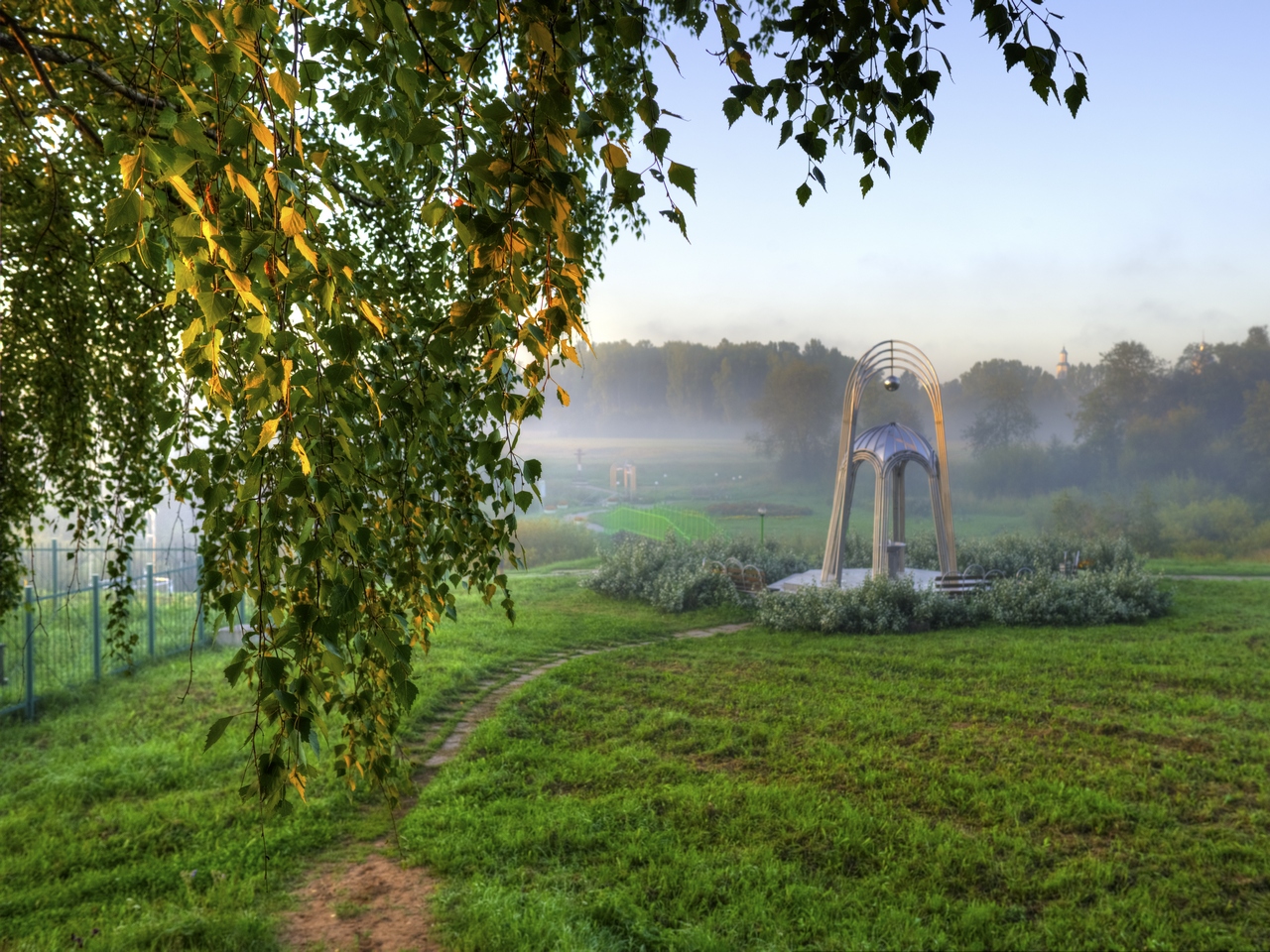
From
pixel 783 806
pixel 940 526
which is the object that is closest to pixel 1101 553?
pixel 940 526

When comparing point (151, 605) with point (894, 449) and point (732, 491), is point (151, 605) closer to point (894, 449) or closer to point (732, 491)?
point (894, 449)

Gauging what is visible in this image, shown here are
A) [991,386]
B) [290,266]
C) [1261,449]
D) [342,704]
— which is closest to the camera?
[290,266]

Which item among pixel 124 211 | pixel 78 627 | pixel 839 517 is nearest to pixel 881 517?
pixel 839 517

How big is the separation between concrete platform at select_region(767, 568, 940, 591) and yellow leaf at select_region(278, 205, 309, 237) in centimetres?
1040

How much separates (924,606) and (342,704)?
906 cm

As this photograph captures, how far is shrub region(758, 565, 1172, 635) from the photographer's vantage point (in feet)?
32.9

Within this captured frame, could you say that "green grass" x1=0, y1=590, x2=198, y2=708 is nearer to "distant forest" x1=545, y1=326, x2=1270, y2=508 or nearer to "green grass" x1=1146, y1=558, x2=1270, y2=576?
"distant forest" x1=545, y1=326, x2=1270, y2=508

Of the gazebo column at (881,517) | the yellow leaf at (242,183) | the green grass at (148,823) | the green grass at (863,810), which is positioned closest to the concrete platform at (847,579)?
the gazebo column at (881,517)

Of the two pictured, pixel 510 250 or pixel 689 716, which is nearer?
pixel 510 250

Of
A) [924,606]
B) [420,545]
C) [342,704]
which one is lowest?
[924,606]

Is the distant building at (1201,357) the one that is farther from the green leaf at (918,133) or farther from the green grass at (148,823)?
the green leaf at (918,133)

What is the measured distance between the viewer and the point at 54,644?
7949mm

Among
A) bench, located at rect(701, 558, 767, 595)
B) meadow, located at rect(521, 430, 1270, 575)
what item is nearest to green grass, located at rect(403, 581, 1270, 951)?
bench, located at rect(701, 558, 767, 595)

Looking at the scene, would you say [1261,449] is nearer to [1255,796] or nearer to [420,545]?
[1255,796]
